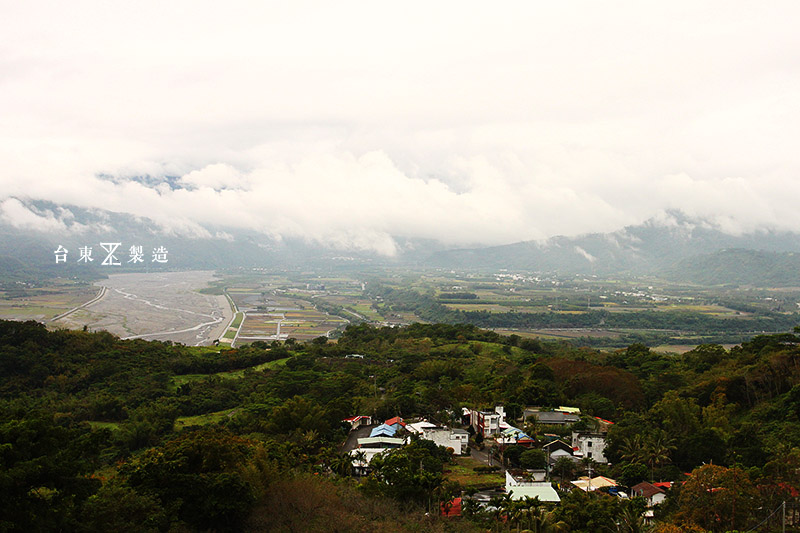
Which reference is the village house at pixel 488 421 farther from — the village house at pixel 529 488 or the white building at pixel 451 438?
the village house at pixel 529 488

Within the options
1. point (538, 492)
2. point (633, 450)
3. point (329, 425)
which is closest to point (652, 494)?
point (633, 450)

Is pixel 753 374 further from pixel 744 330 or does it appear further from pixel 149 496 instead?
pixel 744 330

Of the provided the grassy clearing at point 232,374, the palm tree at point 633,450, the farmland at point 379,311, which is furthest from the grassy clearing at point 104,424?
the farmland at point 379,311

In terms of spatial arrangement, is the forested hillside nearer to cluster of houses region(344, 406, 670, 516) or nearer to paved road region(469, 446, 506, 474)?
cluster of houses region(344, 406, 670, 516)

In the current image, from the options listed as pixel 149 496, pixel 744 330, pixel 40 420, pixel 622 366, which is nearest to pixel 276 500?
pixel 149 496

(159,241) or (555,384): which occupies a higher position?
(159,241)

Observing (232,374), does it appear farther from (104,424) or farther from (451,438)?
(451,438)
